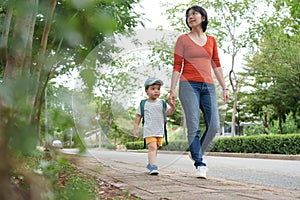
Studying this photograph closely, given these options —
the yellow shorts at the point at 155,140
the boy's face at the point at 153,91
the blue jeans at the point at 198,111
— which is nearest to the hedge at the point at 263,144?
the blue jeans at the point at 198,111

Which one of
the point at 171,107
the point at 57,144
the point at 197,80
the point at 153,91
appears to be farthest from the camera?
the point at 197,80

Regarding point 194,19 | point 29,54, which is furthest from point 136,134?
point 29,54

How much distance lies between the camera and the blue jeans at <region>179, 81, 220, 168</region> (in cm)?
374

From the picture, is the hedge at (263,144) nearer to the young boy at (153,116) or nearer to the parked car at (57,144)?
the young boy at (153,116)

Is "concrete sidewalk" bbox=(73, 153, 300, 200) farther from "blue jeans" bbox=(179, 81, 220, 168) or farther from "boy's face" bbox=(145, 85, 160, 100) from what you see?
"boy's face" bbox=(145, 85, 160, 100)

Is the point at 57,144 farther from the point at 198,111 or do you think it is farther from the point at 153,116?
the point at 198,111

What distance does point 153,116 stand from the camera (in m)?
3.53

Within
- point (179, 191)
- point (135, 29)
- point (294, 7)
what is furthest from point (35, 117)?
point (294, 7)

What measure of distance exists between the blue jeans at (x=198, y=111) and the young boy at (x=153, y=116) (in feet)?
0.76

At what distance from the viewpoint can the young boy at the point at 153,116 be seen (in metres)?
3.30

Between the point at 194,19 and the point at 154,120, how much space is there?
3.18ft

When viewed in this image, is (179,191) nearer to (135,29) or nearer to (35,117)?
(135,29)

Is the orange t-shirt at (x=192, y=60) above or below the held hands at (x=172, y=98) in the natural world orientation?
above

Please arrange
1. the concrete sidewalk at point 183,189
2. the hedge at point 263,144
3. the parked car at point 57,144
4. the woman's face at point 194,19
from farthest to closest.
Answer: the hedge at point 263,144
the woman's face at point 194,19
the concrete sidewalk at point 183,189
the parked car at point 57,144
